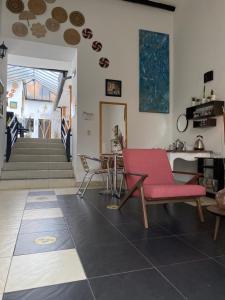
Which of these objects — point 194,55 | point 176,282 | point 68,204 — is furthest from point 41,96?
point 176,282

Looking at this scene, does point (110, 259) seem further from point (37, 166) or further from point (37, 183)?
point (37, 166)

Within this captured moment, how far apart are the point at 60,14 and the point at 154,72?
263 centimetres

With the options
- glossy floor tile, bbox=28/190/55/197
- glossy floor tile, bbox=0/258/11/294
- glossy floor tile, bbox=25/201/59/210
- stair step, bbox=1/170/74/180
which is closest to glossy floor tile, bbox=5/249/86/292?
glossy floor tile, bbox=0/258/11/294

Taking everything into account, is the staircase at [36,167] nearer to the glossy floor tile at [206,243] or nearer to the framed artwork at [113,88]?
the framed artwork at [113,88]

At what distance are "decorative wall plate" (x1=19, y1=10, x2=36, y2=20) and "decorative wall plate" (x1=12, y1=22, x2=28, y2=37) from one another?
0.15 m

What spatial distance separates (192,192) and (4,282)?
83.1 inches

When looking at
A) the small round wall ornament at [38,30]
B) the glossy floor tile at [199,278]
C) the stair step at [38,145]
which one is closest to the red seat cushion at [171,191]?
the glossy floor tile at [199,278]

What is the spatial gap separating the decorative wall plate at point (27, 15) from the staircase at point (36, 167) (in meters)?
3.27

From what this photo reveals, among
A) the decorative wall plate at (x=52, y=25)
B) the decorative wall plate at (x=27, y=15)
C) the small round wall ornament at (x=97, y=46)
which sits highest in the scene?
the decorative wall plate at (x=27, y=15)

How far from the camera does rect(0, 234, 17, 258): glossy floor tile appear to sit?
6.37ft

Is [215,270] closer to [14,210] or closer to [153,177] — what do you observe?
[153,177]

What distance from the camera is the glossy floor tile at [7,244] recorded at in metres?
1.94

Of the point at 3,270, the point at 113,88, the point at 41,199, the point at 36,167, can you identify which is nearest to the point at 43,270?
the point at 3,270

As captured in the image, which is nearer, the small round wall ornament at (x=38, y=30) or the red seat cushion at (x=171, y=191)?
the red seat cushion at (x=171, y=191)
